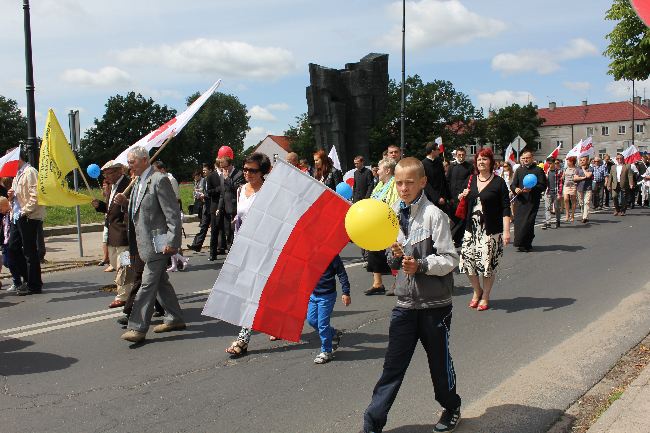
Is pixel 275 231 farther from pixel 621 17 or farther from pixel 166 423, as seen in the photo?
pixel 621 17

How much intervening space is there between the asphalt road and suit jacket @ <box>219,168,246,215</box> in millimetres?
2943

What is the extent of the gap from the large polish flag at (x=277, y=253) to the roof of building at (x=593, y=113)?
11571 centimetres

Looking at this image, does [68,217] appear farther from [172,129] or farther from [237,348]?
[237,348]

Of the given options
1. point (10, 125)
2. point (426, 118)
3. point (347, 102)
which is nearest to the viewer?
point (347, 102)

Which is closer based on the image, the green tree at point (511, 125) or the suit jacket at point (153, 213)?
the suit jacket at point (153, 213)

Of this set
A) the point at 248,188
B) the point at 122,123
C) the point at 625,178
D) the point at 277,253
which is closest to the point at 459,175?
the point at 248,188

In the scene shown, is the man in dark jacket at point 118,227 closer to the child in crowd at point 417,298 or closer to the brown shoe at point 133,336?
the brown shoe at point 133,336

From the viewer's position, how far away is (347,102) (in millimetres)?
27062

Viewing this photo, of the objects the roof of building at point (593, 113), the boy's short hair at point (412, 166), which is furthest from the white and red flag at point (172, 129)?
the roof of building at point (593, 113)

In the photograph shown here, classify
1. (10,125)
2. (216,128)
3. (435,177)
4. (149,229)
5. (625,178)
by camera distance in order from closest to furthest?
(149,229) → (435,177) → (625,178) → (10,125) → (216,128)

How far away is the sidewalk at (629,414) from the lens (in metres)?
3.76

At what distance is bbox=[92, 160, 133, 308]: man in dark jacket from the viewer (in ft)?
24.7

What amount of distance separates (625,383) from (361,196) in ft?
20.6

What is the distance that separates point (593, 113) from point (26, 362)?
121 meters
